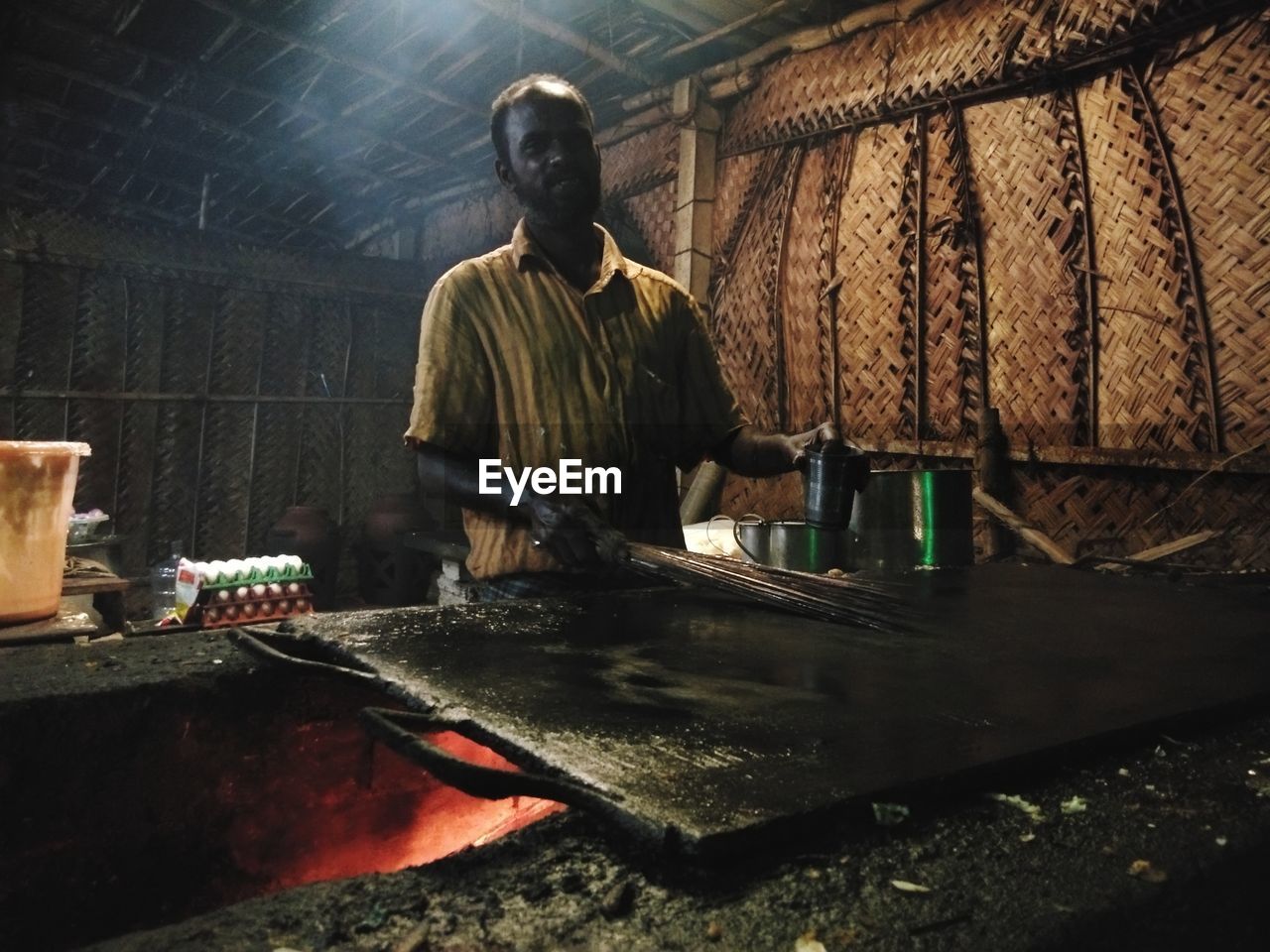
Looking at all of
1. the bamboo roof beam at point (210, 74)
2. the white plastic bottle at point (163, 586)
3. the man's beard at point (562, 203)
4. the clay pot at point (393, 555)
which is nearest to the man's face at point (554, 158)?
the man's beard at point (562, 203)

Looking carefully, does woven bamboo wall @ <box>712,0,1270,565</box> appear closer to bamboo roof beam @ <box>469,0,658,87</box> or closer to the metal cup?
bamboo roof beam @ <box>469,0,658,87</box>

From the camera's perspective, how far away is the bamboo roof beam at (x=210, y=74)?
4.98 m

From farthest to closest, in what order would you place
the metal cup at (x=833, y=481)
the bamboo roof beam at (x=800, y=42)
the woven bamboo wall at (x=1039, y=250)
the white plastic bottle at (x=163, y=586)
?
the white plastic bottle at (x=163, y=586)
the bamboo roof beam at (x=800, y=42)
the woven bamboo wall at (x=1039, y=250)
the metal cup at (x=833, y=481)

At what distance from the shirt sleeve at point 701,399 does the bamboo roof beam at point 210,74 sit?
480 centimetres

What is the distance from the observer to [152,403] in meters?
7.12

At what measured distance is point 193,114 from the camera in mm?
6402

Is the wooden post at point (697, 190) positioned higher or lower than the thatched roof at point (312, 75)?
lower

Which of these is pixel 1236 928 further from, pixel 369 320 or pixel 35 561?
pixel 369 320

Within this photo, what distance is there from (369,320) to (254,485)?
6.62 ft

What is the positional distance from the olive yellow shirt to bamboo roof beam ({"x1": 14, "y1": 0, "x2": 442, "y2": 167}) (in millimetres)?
4460

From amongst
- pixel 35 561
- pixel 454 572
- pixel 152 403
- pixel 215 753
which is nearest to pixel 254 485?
pixel 152 403

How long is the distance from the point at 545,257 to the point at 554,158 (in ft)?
1.02

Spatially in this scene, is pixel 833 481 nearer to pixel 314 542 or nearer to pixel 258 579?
pixel 258 579

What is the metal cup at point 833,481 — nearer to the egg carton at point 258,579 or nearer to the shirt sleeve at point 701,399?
the shirt sleeve at point 701,399
